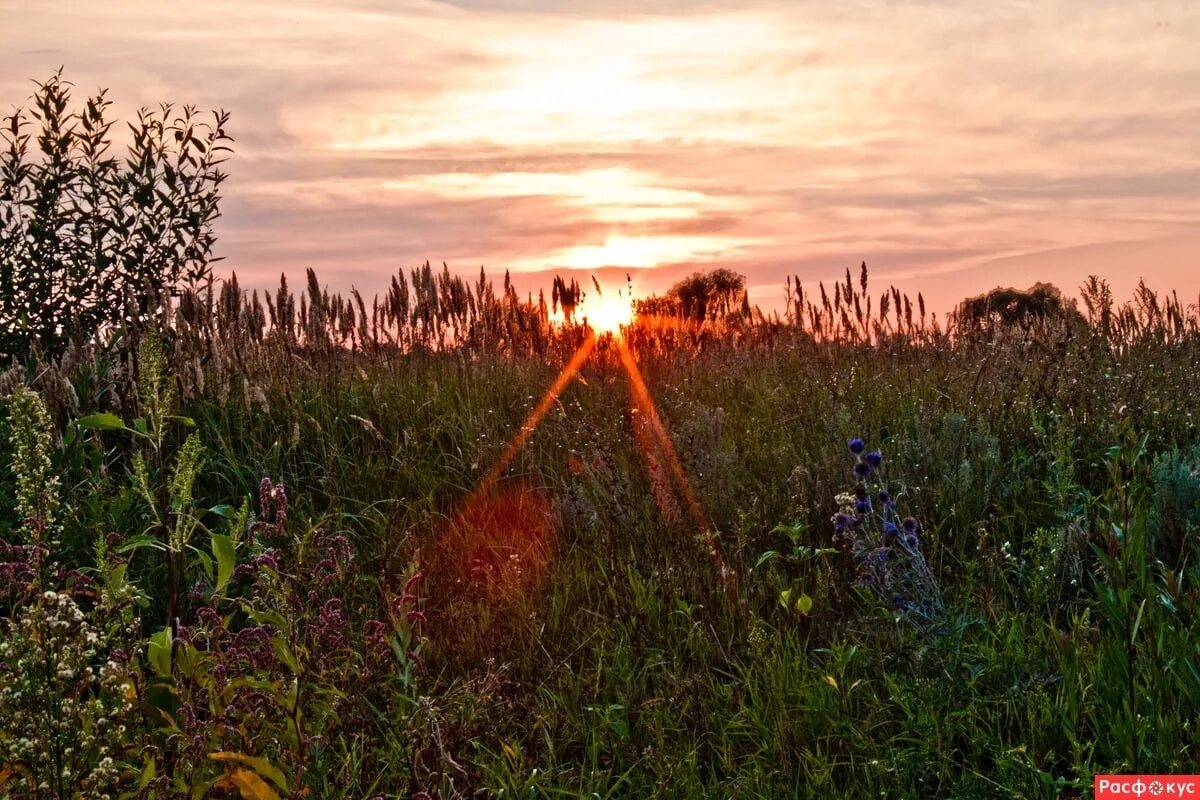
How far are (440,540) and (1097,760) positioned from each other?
120 inches

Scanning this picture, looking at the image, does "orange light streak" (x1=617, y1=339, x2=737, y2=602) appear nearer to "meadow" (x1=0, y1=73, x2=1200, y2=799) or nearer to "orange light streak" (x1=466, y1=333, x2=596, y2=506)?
"meadow" (x1=0, y1=73, x2=1200, y2=799)

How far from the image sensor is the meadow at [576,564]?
2521 mm

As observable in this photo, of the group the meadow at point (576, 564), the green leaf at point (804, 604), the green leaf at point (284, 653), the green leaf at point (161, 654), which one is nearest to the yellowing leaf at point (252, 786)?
the meadow at point (576, 564)

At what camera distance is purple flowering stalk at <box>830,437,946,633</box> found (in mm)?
3160

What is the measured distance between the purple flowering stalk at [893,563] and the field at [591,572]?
20 mm

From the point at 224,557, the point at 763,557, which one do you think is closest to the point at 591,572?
the point at 763,557

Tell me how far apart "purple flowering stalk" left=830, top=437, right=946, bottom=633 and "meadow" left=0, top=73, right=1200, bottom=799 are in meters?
0.02

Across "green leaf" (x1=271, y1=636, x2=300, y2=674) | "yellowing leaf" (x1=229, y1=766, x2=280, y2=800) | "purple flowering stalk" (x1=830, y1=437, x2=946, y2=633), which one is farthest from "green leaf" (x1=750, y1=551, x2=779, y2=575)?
"yellowing leaf" (x1=229, y1=766, x2=280, y2=800)

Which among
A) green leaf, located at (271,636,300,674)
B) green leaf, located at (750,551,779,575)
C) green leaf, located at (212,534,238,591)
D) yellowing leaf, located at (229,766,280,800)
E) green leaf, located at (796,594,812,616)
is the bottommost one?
yellowing leaf, located at (229,766,280,800)

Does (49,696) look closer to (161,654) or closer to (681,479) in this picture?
(161,654)

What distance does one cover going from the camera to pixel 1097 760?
2701 millimetres

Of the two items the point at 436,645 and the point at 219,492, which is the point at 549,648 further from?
the point at 219,492

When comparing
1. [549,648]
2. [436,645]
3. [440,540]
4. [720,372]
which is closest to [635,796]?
[549,648]

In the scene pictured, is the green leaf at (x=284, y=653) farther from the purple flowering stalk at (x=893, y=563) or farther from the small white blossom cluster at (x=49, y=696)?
the purple flowering stalk at (x=893, y=563)
